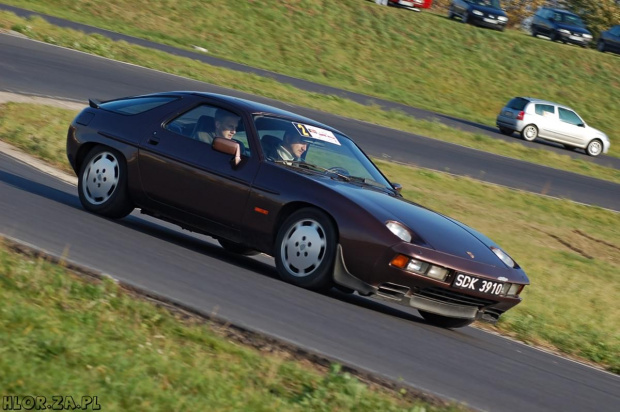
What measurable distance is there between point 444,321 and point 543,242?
7.66 m

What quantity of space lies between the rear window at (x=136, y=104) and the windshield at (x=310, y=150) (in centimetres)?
114

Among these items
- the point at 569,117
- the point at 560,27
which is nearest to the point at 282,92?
→ the point at 569,117

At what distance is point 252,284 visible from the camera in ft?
26.2

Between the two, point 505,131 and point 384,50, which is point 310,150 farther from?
point 384,50

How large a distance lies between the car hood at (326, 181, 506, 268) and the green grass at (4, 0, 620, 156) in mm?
27248

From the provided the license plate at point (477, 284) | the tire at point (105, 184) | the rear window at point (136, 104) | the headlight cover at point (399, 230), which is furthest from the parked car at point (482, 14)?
the headlight cover at point (399, 230)

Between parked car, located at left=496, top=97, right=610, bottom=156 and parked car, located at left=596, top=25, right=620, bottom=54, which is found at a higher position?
parked car, located at left=596, top=25, right=620, bottom=54

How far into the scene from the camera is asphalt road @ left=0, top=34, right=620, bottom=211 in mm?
19531

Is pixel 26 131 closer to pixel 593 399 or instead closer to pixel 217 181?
pixel 217 181

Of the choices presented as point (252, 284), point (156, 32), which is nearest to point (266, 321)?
point (252, 284)

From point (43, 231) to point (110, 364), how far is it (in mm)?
3517

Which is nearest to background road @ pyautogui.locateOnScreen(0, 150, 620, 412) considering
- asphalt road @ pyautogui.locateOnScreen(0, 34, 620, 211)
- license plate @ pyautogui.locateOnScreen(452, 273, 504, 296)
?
license plate @ pyautogui.locateOnScreen(452, 273, 504, 296)

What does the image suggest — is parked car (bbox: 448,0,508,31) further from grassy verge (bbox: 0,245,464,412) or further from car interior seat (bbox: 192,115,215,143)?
grassy verge (bbox: 0,245,464,412)

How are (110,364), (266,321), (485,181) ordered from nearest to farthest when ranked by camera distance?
(110,364), (266,321), (485,181)
